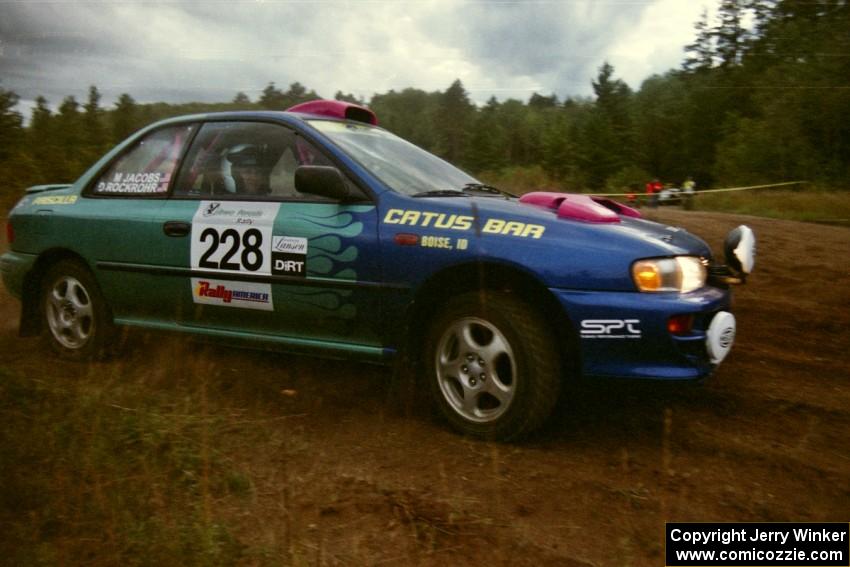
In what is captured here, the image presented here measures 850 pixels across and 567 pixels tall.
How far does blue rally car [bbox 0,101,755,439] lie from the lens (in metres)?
3.12

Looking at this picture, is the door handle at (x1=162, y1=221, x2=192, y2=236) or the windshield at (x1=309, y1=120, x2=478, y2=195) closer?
the windshield at (x1=309, y1=120, x2=478, y2=195)

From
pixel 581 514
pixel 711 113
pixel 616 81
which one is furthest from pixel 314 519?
pixel 616 81

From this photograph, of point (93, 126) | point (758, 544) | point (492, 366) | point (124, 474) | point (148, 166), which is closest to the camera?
point (758, 544)

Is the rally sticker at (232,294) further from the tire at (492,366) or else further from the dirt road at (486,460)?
the tire at (492,366)

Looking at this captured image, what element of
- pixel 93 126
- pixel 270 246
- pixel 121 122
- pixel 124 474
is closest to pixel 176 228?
pixel 270 246

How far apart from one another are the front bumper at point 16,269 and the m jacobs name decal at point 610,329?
3.73 metres

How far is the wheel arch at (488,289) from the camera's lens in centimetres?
319

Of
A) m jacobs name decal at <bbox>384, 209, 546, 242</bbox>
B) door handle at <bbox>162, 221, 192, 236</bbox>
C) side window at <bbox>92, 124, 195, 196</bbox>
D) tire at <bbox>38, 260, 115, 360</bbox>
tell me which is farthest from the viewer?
tire at <bbox>38, 260, 115, 360</bbox>

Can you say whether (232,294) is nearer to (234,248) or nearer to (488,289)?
(234,248)

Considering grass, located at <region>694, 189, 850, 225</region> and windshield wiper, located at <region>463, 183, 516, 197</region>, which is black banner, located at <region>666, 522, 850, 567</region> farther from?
grass, located at <region>694, 189, 850, 225</region>

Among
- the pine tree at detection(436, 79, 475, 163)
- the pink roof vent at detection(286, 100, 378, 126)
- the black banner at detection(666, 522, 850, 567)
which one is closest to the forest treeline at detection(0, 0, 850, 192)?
the pine tree at detection(436, 79, 475, 163)

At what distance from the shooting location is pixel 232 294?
13.1 ft

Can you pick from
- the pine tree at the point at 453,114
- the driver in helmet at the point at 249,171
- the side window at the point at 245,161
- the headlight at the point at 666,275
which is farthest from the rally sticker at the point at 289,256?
the pine tree at the point at 453,114

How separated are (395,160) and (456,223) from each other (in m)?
0.87
